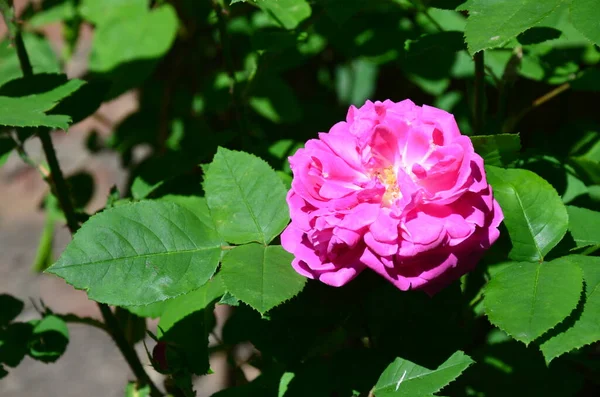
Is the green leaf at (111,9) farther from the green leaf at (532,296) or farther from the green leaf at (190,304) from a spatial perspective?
the green leaf at (532,296)

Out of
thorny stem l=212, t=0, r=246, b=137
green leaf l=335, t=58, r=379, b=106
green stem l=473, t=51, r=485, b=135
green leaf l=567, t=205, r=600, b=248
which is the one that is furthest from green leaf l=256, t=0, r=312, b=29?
green leaf l=335, t=58, r=379, b=106

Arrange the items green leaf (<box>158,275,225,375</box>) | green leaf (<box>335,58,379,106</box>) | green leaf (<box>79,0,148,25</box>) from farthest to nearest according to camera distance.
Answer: green leaf (<box>335,58,379,106</box>)
green leaf (<box>79,0,148,25</box>)
green leaf (<box>158,275,225,375</box>)

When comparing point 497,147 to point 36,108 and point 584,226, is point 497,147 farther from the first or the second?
point 36,108

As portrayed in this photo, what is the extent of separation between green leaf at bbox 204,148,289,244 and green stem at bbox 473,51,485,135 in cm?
36

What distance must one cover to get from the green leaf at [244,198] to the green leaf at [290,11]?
1.15 ft

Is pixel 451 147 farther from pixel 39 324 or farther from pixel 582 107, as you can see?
pixel 582 107

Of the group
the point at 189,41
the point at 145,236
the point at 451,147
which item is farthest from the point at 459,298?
the point at 189,41

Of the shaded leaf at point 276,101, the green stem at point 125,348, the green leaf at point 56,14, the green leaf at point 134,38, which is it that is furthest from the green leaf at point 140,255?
the green leaf at point 56,14

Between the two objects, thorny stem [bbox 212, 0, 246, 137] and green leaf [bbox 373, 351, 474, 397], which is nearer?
green leaf [bbox 373, 351, 474, 397]

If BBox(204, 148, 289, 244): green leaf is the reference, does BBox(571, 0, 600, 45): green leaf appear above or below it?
above

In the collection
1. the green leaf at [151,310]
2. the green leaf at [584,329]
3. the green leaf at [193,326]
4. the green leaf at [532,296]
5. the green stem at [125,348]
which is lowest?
the green stem at [125,348]

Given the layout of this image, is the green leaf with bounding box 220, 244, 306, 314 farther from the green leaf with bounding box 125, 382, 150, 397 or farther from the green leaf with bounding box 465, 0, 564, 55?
the green leaf with bounding box 125, 382, 150, 397

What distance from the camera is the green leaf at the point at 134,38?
5.17 feet

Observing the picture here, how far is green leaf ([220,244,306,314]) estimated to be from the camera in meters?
0.76
